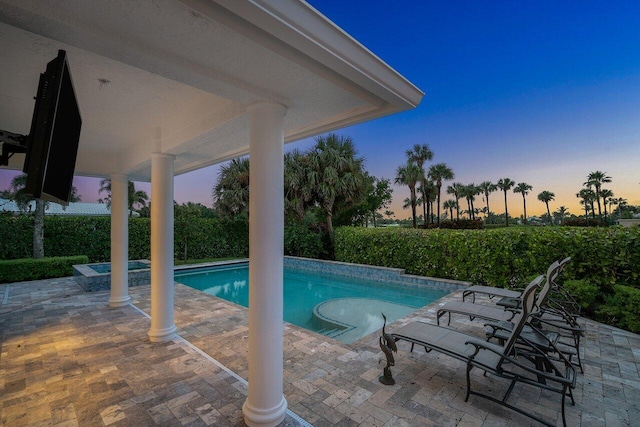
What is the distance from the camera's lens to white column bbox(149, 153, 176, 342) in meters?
4.70

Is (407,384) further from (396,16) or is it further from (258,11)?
(396,16)

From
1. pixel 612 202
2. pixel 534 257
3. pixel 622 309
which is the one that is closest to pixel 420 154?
pixel 534 257

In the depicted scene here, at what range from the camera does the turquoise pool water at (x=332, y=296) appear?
670 cm

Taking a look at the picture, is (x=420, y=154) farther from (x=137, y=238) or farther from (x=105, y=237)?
(x=105, y=237)

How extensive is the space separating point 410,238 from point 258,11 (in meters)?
9.76

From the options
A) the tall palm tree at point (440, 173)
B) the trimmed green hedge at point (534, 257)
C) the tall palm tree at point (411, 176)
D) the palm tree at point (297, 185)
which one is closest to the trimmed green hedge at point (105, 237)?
the palm tree at point (297, 185)

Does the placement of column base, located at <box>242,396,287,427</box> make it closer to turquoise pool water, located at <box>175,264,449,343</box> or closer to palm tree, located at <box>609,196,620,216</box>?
turquoise pool water, located at <box>175,264,449,343</box>

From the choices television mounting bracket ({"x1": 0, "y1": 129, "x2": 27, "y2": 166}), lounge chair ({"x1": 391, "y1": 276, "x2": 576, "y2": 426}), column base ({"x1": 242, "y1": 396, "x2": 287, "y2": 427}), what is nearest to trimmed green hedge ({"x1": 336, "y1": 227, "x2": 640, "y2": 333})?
lounge chair ({"x1": 391, "y1": 276, "x2": 576, "y2": 426})

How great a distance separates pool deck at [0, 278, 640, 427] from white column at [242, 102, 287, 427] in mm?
311

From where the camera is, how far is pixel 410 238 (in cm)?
1035

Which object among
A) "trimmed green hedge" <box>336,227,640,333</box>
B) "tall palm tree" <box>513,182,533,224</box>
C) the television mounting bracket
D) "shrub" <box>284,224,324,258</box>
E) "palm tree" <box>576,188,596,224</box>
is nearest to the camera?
the television mounting bracket

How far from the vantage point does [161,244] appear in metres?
4.73

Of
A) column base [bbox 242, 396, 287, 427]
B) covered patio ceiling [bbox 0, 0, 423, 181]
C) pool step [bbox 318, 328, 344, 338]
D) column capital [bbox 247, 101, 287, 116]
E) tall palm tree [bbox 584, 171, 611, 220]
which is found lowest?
pool step [bbox 318, 328, 344, 338]

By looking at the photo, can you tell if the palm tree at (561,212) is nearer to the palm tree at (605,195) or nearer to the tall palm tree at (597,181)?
the palm tree at (605,195)
